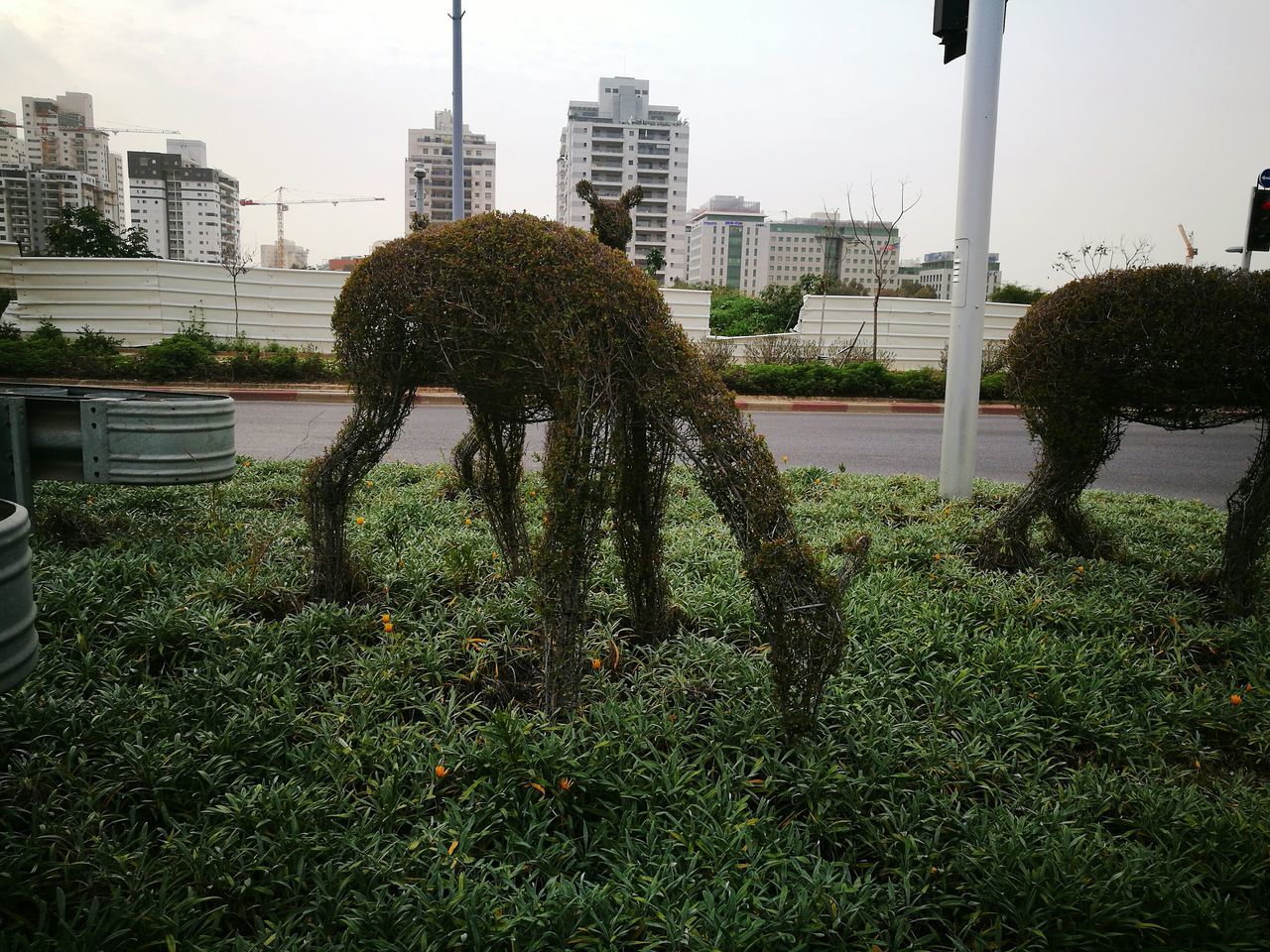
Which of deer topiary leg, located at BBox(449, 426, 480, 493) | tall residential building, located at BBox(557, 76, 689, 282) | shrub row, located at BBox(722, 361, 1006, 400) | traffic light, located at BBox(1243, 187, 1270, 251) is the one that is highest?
tall residential building, located at BBox(557, 76, 689, 282)

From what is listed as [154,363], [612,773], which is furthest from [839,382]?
[612,773]

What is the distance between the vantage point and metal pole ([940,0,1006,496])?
6359mm

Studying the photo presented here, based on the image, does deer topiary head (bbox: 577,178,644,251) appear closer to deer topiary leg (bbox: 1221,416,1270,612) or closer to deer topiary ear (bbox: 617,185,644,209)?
deer topiary ear (bbox: 617,185,644,209)

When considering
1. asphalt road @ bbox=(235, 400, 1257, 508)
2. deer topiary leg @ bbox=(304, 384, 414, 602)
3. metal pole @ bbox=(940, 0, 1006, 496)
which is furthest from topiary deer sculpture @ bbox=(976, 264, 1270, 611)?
asphalt road @ bbox=(235, 400, 1257, 508)

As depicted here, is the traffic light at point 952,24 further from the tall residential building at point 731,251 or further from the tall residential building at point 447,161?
the tall residential building at point 731,251

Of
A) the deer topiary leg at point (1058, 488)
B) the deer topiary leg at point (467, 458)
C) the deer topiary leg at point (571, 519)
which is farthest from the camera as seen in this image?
the deer topiary leg at point (467, 458)

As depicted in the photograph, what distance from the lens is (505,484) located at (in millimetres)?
4289

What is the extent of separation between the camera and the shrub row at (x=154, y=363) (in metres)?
13.3

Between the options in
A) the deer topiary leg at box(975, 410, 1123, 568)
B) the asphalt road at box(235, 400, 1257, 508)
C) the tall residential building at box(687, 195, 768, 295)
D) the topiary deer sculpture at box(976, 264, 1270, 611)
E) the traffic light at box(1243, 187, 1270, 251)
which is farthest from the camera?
the tall residential building at box(687, 195, 768, 295)

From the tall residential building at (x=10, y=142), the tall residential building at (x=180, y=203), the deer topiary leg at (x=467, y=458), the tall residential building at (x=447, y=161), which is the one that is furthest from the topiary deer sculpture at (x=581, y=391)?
the tall residential building at (x=447, y=161)

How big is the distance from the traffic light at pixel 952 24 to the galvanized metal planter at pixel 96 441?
19.4ft

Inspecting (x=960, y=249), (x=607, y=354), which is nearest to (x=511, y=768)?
(x=607, y=354)

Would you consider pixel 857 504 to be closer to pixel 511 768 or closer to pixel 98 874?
pixel 511 768

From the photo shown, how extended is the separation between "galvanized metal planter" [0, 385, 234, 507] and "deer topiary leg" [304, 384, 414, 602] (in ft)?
2.81
